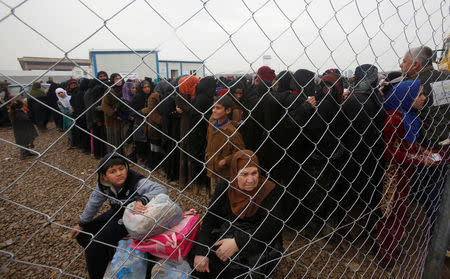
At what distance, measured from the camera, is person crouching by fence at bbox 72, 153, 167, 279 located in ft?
6.30

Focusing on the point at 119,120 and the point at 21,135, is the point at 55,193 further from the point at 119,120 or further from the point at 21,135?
the point at 21,135

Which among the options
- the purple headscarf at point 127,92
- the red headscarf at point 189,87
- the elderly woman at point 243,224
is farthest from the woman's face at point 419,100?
the purple headscarf at point 127,92

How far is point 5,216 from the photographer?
3.54 m

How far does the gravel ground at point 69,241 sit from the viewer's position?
2.29 meters

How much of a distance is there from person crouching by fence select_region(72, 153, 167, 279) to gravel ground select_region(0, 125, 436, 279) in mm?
159

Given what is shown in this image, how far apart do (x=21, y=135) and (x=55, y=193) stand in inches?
125

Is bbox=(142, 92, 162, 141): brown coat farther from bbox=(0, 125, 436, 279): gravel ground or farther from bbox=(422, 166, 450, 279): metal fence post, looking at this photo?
bbox=(422, 166, 450, 279): metal fence post

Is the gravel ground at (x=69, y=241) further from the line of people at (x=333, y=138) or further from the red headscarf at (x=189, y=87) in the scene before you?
the red headscarf at (x=189, y=87)

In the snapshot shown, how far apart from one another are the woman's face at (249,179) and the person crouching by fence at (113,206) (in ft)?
2.12

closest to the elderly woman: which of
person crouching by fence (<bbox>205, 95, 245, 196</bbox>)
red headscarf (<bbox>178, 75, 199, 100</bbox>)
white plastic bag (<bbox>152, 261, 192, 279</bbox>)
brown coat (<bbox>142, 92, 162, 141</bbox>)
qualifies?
white plastic bag (<bbox>152, 261, 192, 279</bbox>)

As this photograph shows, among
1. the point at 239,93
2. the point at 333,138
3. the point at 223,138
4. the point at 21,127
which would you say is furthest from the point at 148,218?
the point at 21,127

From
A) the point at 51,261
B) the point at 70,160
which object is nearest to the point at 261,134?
the point at 51,261

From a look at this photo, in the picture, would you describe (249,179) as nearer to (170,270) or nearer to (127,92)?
(170,270)

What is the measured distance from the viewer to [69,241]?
293 cm
